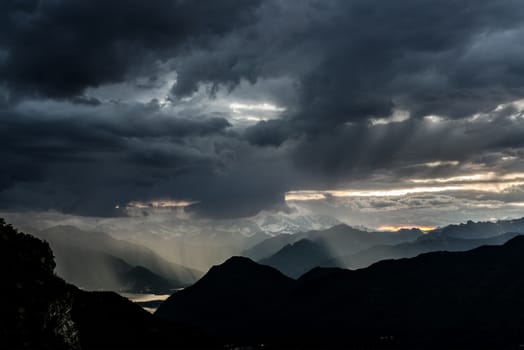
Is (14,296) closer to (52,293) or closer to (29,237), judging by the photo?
(52,293)

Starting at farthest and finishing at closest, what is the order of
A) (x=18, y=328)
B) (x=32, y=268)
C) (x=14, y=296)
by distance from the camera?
1. (x=32, y=268)
2. (x=14, y=296)
3. (x=18, y=328)

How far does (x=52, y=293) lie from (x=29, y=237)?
2201 centimetres

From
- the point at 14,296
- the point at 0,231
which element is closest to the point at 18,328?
the point at 14,296

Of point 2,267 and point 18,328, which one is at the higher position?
point 2,267

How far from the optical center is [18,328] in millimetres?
114500

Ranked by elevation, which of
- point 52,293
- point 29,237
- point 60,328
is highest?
point 29,237

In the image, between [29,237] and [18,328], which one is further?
[29,237]

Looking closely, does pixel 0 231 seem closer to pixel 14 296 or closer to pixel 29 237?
pixel 29 237

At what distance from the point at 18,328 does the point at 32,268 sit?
74.1 feet

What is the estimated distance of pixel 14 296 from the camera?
12219cm

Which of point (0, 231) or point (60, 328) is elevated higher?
point (0, 231)

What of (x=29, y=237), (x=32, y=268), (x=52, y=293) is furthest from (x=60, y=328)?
(x=29, y=237)

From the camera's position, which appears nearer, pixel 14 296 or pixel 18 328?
pixel 18 328

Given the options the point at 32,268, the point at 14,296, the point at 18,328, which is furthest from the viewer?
the point at 32,268
